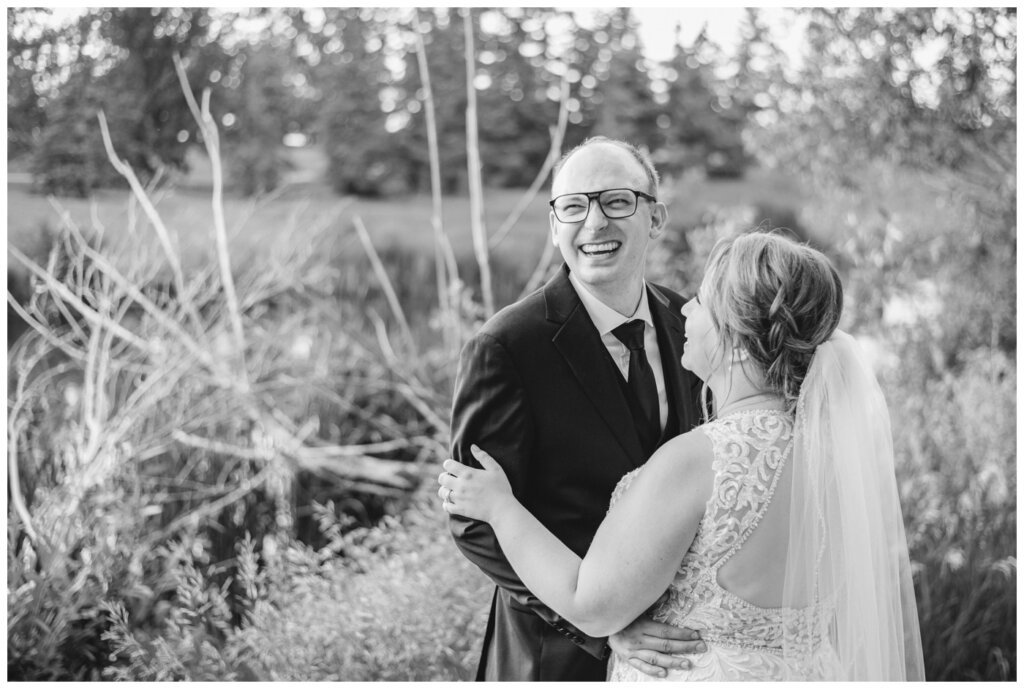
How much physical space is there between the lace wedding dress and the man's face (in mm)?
678

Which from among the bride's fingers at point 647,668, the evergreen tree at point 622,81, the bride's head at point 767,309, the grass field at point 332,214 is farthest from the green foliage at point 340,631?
the evergreen tree at point 622,81

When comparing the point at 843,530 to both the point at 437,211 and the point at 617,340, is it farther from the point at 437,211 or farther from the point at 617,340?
the point at 437,211

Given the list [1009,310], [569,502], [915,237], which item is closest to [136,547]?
[569,502]

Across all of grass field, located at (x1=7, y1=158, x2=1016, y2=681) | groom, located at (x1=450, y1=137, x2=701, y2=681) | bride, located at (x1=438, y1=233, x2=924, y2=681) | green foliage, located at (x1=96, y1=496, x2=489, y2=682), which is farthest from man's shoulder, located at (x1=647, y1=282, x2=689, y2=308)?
green foliage, located at (x1=96, y1=496, x2=489, y2=682)

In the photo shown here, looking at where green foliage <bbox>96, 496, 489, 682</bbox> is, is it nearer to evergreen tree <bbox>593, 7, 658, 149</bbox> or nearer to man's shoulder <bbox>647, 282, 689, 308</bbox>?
man's shoulder <bbox>647, 282, 689, 308</bbox>

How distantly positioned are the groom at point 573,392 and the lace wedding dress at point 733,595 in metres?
0.22

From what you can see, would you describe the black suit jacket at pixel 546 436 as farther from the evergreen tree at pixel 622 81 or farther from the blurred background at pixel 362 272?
the evergreen tree at pixel 622 81

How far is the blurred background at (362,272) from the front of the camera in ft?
13.2

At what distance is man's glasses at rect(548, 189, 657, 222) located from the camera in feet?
7.66

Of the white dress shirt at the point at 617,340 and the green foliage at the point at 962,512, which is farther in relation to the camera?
the green foliage at the point at 962,512

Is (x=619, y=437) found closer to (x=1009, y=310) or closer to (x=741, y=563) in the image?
(x=741, y=563)

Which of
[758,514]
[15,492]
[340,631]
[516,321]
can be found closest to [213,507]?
[15,492]

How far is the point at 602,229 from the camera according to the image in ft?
7.59

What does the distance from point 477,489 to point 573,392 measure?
0.36 meters
